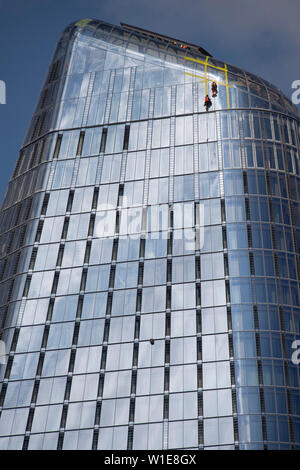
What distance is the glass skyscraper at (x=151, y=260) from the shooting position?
10431cm

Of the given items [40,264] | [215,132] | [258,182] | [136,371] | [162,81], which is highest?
[162,81]

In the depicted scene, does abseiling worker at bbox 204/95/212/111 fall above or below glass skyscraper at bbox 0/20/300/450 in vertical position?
above

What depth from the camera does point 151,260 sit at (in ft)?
387

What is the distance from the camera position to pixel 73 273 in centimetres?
11994

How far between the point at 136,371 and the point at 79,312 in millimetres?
13214

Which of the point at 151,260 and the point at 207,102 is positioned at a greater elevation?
the point at 207,102

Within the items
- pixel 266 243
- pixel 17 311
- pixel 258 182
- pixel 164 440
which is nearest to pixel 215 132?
pixel 258 182

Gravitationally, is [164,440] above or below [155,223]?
below

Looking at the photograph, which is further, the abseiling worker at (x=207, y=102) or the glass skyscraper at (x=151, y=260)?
the abseiling worker at (x=207, y=102)

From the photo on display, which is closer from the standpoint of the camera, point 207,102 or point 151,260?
point 151,260

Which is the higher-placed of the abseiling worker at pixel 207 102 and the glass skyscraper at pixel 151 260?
the abseiling worker at pixel 207 102

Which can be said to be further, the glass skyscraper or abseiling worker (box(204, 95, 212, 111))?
abseiling worker (box(204, 95, 212, 111))

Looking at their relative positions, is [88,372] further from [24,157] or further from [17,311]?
[24,157]

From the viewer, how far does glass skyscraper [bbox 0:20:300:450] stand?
104 meters
